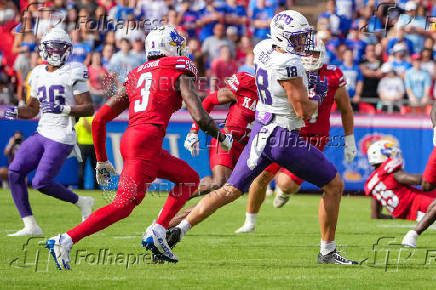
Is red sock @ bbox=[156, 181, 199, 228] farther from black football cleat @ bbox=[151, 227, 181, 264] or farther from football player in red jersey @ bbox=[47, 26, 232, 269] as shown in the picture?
black football cleat @ bbox=[151, 227, 181, 264]

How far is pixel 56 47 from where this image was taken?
9125mm

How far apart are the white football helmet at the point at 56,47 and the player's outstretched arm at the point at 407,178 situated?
4.10 m

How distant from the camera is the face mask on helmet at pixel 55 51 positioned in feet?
29.9

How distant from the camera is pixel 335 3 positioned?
17.2m

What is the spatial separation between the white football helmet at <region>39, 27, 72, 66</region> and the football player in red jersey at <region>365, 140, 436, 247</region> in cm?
400

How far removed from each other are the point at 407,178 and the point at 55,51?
4.30m

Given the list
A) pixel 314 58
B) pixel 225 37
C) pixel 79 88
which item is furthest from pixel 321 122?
pixel 225 37

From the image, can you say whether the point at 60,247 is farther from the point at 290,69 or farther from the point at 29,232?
the point at 29,232

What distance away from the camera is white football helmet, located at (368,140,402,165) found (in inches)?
426

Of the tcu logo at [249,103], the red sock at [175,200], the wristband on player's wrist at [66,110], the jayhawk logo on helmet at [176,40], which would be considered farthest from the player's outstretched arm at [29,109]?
the jayhawk logo on helmet at [176,40]

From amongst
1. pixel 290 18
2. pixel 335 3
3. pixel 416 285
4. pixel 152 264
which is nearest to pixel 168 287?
pixel 152 264

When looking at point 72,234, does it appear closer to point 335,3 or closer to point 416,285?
point 416,285

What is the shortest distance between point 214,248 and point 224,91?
1714 millimetres

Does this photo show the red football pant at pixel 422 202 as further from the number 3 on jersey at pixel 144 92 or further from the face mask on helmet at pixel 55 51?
the number 3 on jersey at pixel 144 92
